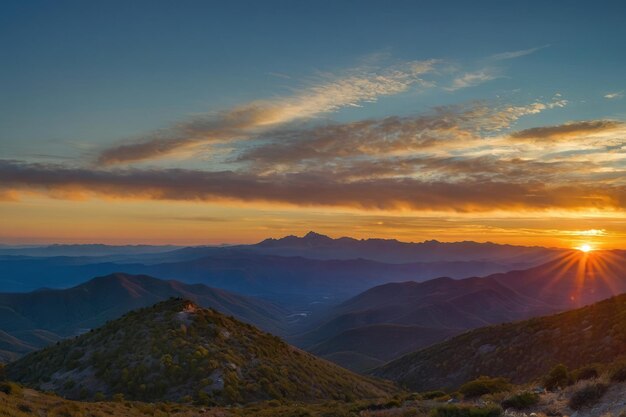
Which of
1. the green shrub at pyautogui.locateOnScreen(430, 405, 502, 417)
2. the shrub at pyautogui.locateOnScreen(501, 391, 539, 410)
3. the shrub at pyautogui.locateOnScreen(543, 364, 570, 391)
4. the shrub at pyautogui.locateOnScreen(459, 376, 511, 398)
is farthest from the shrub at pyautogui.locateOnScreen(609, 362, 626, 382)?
the shrub at pyautogui.locateOnScreen(459, 376, 511, 398)

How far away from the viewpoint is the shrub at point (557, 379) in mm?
22719

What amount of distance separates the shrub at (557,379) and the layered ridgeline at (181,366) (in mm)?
25956

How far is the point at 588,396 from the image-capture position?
58.2 ft

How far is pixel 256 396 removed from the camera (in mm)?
40781

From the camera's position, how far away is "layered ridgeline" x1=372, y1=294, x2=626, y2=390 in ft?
170

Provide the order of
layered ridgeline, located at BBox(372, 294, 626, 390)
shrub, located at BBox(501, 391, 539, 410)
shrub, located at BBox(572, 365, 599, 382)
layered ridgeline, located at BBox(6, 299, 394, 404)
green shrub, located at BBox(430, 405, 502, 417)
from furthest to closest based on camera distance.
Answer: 1. layered ridgeline, located at BBox(372, 294, 626, 390)
2. layered ridgeline, located at BBox(6, 299, 394, 404)
3. shrub, located at BBox(572, 365, 599, 382)
4. shrub, located at BBox(501, 391, 539, 410)
5. green shrub, located at BBox(430, 405, 502, 417)

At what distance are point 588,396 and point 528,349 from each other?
→ 157 ft

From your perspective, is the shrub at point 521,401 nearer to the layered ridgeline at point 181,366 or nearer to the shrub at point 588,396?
the shrub at point 588,396

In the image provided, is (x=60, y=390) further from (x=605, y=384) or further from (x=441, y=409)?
(x=605, y=384)

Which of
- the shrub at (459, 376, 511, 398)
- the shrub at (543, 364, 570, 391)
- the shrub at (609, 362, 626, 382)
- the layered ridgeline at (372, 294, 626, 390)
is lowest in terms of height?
the layered ridgeline at (372, 294, 626, 390)

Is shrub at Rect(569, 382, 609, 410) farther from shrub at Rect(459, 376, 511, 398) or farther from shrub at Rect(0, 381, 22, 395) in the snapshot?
shrub at Rect(0, 381, 22, 395)

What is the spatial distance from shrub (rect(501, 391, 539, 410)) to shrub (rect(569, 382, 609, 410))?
5.75 feet

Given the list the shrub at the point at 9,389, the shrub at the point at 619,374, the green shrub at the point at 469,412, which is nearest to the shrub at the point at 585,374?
the shrub at the point at 619,374

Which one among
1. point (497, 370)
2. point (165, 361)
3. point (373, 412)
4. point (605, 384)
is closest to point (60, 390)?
point (165, 361)
